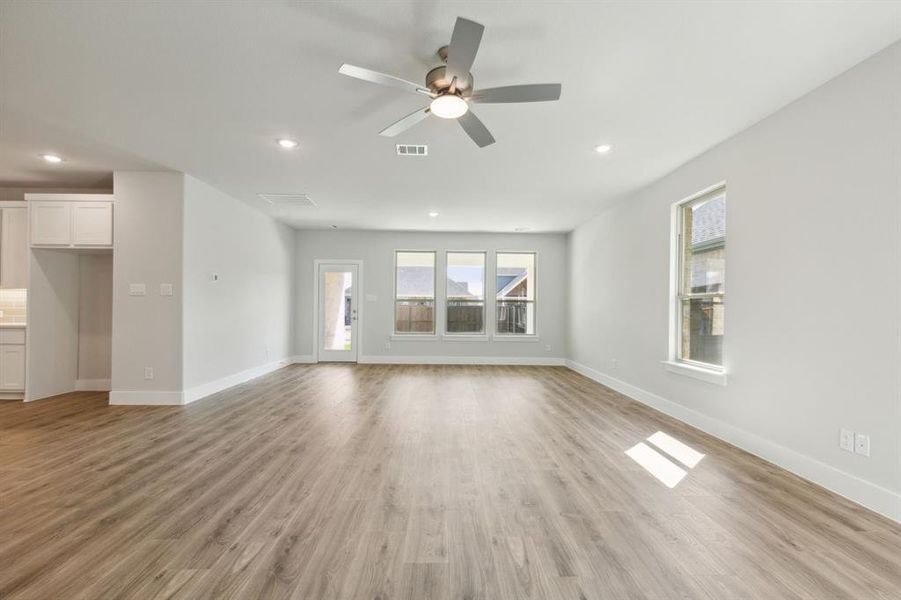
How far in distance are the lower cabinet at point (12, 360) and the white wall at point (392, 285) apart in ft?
12.6

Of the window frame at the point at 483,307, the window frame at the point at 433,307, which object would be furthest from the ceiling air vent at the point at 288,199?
the window frame at the point at 483,307

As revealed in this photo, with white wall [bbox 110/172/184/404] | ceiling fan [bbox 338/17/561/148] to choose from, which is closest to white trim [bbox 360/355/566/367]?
white wall [bbox 110/172/184/404]

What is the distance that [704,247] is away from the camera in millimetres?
3955

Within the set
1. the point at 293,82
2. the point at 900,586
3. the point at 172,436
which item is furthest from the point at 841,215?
the point at 172,436

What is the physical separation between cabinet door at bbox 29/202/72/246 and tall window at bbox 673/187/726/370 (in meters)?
7.10

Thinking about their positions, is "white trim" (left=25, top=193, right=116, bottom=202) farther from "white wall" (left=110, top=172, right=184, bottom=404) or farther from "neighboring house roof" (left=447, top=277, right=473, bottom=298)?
"neighboring house roof" (left=447, top=277, right=473, bottom=298)

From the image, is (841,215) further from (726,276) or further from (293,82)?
(293,82)

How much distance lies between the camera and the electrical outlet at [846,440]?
2426 mm

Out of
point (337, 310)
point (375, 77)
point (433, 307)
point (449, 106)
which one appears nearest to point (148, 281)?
point (337, 310)

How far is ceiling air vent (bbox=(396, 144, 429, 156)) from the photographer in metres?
3.72

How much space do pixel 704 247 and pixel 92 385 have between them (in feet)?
25.4

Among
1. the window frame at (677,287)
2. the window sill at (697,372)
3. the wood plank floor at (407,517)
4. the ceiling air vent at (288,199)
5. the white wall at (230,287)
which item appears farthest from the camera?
the ceiling air vent at (288,199)

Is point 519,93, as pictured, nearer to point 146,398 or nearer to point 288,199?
point 288,199

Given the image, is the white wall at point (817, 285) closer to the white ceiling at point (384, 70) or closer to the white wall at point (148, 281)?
the white ceiling at point (384, 70)
